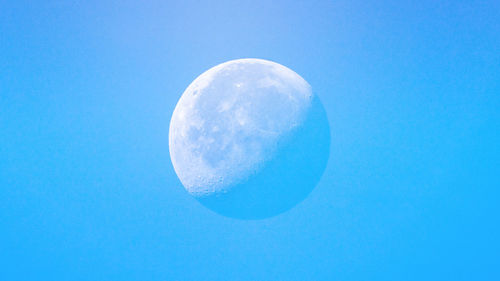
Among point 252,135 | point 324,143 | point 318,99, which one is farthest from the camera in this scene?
point 318,99

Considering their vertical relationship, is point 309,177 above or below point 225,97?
below

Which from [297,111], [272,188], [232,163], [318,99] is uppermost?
[318,99]

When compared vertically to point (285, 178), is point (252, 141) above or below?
above

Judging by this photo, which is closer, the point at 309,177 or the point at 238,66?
the point at 309,177

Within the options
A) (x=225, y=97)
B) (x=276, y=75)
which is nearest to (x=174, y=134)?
(x=225, y=97)

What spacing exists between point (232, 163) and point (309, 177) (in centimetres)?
71

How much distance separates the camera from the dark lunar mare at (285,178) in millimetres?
3193

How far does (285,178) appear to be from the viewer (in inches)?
125

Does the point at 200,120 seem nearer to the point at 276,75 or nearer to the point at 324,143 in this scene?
the point at 276,75

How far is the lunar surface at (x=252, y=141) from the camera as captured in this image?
3.19m

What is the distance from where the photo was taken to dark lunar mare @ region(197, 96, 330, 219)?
3.19 m

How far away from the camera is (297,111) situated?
3307 mm

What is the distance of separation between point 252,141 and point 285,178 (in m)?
0.43

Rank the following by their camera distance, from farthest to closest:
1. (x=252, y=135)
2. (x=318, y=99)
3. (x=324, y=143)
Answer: (x=318, y=99) < (x=324, y=143) < (x=252, y=135)
